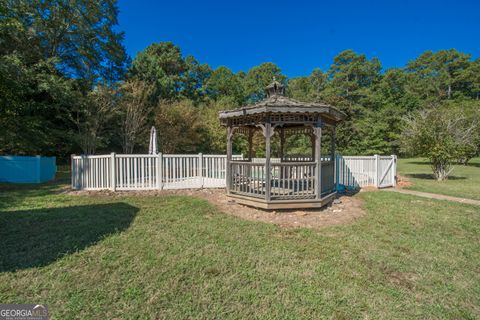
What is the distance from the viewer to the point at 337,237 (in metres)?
4.41

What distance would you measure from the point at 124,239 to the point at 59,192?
19.5 feet

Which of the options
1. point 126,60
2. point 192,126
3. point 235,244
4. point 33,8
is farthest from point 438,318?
point 126,60

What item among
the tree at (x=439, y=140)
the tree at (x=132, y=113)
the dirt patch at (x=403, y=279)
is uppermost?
the tree at (x=132, y=113)

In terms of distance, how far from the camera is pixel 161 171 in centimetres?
834

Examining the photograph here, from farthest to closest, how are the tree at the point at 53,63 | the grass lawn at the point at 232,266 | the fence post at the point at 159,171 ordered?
1. the tree at the point at 53,63
2. the fence post at the point at 159,171
3. the grass lawn at the point at 232,266

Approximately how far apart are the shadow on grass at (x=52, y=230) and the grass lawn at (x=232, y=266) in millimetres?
21

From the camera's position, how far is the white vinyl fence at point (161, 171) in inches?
317

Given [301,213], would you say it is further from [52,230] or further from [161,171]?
[52,230]

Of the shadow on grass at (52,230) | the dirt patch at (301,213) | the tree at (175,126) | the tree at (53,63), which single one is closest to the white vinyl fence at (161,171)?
the dirt patch at (301,213)

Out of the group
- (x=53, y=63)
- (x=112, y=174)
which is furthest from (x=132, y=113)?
(x=112, y=174)

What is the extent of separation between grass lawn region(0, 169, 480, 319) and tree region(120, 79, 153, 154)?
→ 1364cm

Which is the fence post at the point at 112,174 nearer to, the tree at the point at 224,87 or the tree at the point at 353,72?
the tree at the point at 224,87

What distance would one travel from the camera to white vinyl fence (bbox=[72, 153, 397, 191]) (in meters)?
8.05

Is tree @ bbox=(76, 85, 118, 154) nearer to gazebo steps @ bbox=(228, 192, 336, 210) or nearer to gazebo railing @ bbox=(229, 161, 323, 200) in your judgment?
gazebo railing @ bbox=(229, 161, 323, 200)
